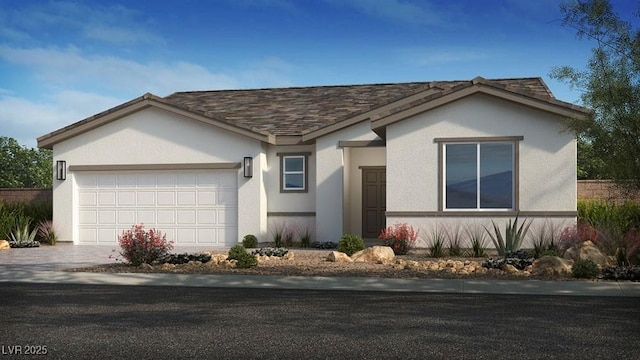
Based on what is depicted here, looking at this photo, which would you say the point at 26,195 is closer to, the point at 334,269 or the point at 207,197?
the point at 207,197

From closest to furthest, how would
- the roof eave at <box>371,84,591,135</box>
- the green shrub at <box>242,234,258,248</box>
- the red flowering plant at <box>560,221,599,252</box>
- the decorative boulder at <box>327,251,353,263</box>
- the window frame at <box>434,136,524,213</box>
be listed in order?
the decorative boulder at <box>327,251,353,263</box>
the red flowering plant at <box>560,221,599,252</box>
the roof eave at <box>371,84,591,135</box>
the window frame at <box>434,136,524,213</box>
the green shrub at <box>242,234,258,248</box>

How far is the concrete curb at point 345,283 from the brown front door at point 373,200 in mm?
10134

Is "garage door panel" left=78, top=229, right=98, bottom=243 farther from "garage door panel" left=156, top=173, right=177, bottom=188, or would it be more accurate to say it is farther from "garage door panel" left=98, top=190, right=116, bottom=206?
"garage door panel" left=156, top=173, right=177, bottom=188

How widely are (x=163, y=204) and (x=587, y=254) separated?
12894 millimetres

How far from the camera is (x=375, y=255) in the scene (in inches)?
652

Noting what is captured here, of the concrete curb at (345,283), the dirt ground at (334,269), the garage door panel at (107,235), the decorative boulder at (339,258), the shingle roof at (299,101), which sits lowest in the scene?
the concrete curb at (345,283)

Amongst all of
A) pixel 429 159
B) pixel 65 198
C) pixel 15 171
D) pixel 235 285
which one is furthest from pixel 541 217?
pixel 15 171

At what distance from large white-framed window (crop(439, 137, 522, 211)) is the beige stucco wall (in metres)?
0.21

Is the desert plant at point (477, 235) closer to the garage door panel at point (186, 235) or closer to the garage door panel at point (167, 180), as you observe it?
the garage door panel at point (186, 235)

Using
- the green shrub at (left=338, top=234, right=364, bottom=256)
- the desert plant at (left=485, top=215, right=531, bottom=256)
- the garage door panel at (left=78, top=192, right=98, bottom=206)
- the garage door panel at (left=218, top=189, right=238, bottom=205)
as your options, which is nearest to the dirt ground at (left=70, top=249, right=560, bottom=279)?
the green shrub at (left=338, top=234, right=364, bottom=256)

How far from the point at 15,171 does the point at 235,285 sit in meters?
38.3

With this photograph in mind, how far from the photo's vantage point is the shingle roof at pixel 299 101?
79.2 ft

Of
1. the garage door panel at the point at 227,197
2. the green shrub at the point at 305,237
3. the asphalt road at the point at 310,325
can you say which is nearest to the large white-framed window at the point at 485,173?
the green shrub at the point at 305,237

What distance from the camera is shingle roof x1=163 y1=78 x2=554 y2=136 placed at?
2412 centimetres
